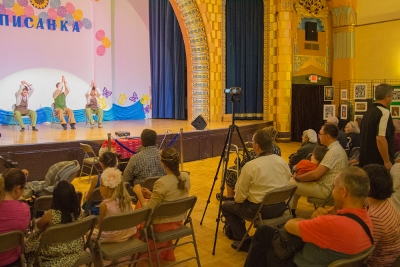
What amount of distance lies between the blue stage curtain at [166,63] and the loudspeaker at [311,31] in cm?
397

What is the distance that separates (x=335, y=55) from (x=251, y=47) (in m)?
2.55

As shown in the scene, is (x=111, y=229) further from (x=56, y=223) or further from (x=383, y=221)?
(x=383, y=221)

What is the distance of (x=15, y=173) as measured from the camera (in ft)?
9.71

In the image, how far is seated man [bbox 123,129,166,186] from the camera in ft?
13.8

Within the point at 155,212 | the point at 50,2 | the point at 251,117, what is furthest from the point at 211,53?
A: the point at 155,212

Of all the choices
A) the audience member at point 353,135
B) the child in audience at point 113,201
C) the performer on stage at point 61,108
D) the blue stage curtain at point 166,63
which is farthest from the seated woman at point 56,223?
the blue stage curtain at point 166,63

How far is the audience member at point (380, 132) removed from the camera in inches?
155

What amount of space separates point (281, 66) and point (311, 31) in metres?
1.47

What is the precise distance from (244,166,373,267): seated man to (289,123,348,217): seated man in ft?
5.90

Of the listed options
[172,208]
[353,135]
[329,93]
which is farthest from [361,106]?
[172,208]

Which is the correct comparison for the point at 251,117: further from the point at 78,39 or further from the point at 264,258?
the point at 264,258

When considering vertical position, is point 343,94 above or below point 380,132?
above

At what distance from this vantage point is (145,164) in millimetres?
4203

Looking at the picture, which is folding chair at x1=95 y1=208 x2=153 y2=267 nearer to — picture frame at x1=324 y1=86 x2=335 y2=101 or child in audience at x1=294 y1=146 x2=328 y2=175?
child in audience at x1=294 y1=146 x2=328 y2=175
